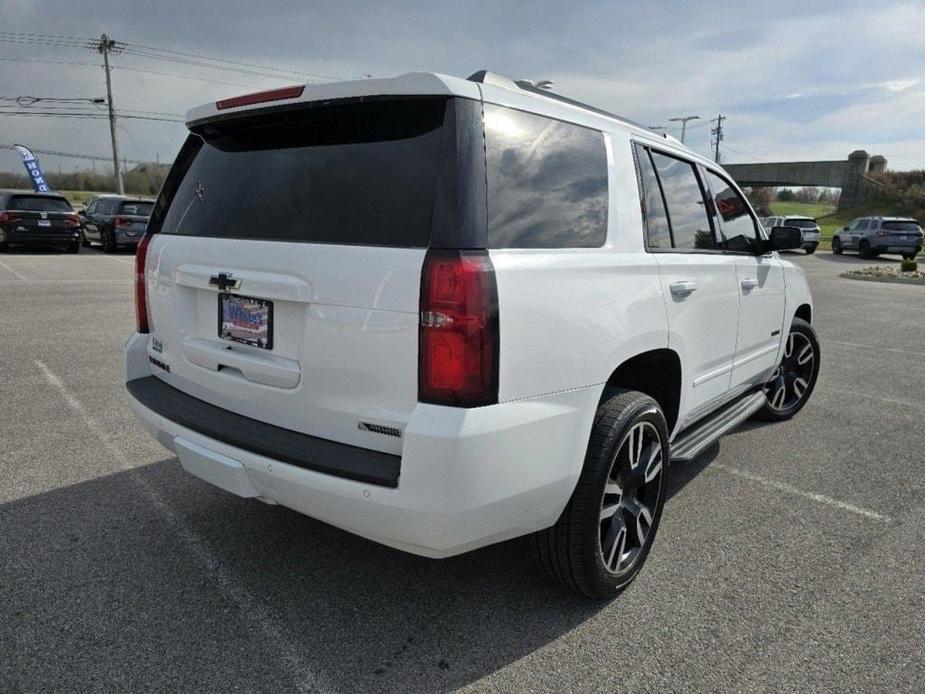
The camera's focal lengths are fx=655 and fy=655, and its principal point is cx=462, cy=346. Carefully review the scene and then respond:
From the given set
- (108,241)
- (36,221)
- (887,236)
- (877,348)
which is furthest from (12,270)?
(887,236)

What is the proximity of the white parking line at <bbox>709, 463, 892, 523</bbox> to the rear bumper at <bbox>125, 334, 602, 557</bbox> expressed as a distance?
206 centimetres

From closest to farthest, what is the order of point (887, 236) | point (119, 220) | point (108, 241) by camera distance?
point (119, 220) < point (108, 241) < point (887, 236)

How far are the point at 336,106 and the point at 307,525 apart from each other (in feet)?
6.43

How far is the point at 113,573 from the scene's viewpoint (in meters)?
2.73

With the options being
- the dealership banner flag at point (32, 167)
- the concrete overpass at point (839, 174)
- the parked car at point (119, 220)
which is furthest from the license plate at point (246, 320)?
the concrete overpass at point (839, 174)

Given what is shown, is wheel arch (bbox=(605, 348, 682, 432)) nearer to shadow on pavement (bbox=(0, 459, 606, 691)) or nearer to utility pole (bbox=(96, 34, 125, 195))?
shadow on pavement (bbox=(0, 459, 606, 691))

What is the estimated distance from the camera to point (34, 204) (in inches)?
700

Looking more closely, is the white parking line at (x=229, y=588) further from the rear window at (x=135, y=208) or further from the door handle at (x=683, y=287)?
the rear window at (x=135, y=208)

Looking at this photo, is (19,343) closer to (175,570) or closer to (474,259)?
(175,570)

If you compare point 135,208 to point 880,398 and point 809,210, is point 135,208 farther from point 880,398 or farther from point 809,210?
point 809,210

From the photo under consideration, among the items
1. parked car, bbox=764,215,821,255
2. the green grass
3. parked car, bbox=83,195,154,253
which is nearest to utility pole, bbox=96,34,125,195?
parked car, bbox=83,195,154,253

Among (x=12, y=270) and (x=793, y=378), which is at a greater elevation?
(x=12, y=270)

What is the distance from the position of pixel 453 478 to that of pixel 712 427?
2.17 m

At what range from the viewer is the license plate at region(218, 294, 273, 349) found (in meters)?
2.37
